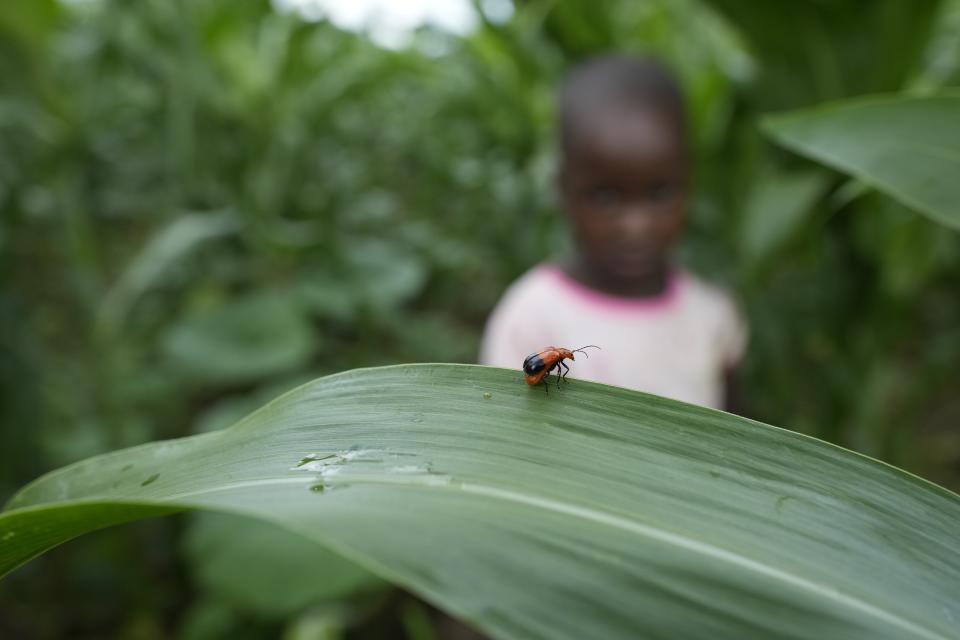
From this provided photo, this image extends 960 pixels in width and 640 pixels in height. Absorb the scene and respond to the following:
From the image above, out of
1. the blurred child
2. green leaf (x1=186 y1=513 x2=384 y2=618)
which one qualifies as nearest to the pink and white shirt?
the blurred child

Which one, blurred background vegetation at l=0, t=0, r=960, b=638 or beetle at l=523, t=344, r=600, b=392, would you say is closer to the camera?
beetle at l=523, t=344, r=600, b=392

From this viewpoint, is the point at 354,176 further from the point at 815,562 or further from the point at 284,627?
the point at 815,562

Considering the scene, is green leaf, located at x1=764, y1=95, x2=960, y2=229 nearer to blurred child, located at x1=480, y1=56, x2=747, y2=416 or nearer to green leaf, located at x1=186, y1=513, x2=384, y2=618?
blurred child, located at x1=480, y1=56, x2=747, y2=416

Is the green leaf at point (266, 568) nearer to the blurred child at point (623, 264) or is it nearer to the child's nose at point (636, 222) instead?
the blurred child at point (623, 264)

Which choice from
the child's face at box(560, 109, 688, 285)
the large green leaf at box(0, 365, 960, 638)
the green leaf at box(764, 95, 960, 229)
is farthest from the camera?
the child's face at box(560, 109, 688, 285)

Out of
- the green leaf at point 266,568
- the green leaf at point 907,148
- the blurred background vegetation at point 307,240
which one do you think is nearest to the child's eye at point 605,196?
the blurred background vegetation at point 307,240

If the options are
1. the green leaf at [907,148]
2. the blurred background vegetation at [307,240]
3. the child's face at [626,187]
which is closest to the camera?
the green leaf at [907,148]

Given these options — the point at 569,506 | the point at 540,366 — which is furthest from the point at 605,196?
the point at 569,506

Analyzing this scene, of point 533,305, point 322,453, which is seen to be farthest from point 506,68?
point 322,453
